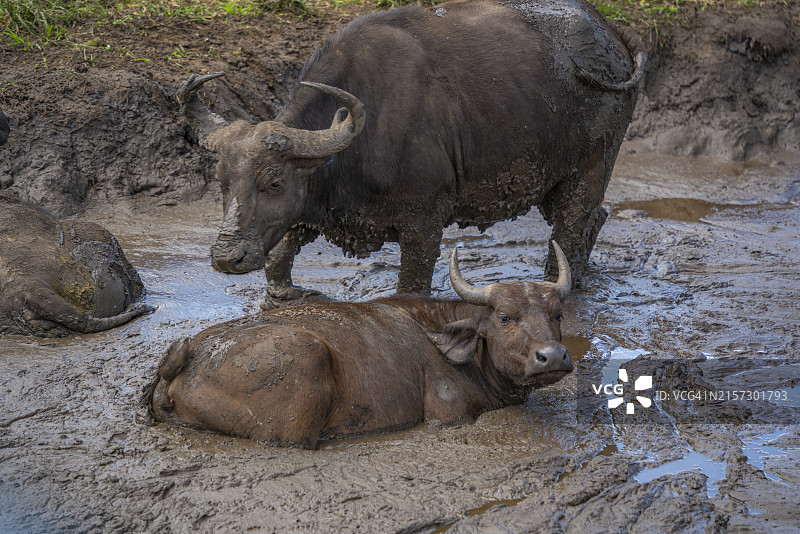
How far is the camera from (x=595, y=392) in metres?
5.88

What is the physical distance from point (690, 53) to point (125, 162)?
25.7 feet

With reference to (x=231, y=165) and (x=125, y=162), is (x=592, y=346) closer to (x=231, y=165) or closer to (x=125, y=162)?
(x=231, y=165)

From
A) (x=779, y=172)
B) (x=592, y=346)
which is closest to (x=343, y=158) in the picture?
(x=592, y=346)

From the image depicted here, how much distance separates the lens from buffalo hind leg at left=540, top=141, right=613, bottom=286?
7.60 m

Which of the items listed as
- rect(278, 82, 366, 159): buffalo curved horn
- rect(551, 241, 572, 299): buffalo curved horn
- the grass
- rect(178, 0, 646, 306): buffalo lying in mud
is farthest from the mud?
rect(278, 82, 366, 159): buffalo curved horn

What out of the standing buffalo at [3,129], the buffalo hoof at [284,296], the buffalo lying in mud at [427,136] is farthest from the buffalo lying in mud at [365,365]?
the standing buffalo at [3,129]

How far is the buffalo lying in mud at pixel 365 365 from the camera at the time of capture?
15.9 feet

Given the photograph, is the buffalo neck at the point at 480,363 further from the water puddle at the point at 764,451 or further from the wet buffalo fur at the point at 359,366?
the water puddle at the point at 764,451

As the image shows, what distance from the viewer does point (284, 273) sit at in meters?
7.13

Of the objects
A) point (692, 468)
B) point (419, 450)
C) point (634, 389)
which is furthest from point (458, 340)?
point (692, 468)

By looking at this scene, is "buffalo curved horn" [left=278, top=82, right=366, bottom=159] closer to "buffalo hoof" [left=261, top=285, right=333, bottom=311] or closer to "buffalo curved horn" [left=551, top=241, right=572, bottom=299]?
"buffalo hoof" [left=261, top=285, right=333, bottom=311]

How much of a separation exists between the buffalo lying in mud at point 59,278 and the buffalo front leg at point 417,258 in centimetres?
205

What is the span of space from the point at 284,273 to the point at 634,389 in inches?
115

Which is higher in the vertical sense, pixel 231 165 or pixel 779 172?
pixel 231 165
